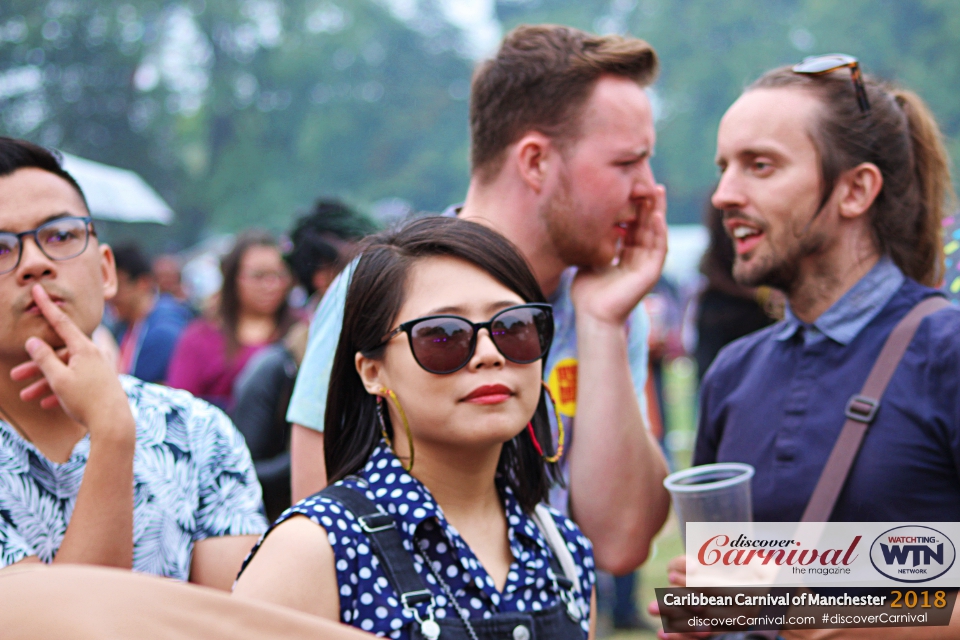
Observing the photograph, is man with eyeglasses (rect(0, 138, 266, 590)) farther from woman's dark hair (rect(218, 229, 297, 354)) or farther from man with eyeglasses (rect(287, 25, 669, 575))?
woman's dark hair (rect(218, 229, 297, 354))

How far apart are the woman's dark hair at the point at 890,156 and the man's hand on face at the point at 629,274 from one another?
1.83ft

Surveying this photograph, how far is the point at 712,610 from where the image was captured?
2219mm

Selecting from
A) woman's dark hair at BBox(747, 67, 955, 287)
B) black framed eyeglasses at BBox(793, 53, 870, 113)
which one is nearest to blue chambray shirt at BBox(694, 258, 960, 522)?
woman's dark hair at BBox(747, 67, 955, 287)

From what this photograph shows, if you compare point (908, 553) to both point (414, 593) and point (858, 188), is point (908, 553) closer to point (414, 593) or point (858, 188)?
point (858, 188)

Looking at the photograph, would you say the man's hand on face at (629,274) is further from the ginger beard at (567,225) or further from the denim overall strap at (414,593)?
the denim overall strap at (414,593)

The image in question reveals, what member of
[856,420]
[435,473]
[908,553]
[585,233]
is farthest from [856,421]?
[435,473]

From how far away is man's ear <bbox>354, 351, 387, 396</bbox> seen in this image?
2104mm

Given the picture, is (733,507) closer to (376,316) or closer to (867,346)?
(867,346)

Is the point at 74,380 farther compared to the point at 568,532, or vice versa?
the point at 568,532

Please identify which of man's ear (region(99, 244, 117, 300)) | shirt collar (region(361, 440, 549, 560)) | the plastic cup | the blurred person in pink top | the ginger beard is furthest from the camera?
the blurred person in pink top

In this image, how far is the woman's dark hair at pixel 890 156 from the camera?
2.81 metres

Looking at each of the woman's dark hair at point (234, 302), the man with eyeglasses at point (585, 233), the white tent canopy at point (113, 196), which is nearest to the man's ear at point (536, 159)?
the man with eyeglasses at point (585, 233)

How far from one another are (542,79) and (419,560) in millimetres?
1862

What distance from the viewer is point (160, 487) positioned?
7.67 feet
